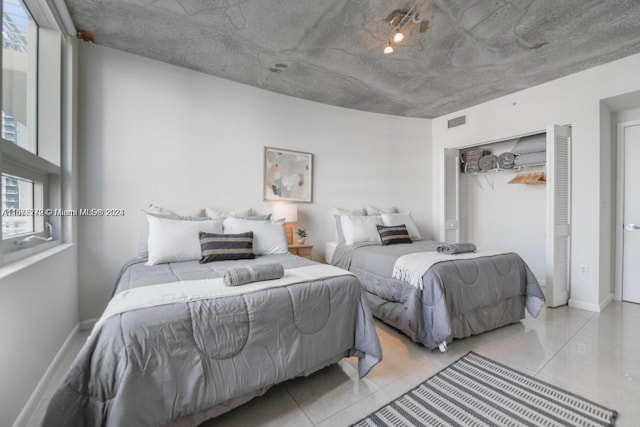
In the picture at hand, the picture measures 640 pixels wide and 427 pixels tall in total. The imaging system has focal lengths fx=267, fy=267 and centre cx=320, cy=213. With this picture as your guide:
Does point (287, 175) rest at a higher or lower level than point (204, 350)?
higher

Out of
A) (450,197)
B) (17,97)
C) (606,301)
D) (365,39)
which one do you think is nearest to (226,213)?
(17,97)

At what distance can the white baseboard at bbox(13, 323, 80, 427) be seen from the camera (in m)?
1.34

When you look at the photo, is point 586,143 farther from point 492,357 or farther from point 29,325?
point 29,325

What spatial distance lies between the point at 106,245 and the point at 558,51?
477 centimetres

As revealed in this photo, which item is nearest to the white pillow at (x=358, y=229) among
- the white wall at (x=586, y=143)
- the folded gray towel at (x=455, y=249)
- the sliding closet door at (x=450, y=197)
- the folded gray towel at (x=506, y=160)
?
Answer: the folded gray towel at (x=455, y=249)

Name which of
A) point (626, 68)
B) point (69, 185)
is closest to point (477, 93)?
point (626, 68)

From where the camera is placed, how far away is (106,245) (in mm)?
2568

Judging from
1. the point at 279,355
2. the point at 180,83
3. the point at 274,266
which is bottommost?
the point at 279,355

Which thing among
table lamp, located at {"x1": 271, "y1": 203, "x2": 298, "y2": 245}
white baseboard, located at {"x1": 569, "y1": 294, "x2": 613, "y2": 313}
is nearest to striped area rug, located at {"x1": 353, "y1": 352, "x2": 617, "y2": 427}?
white baseboard, located at {"x1": 569, "y1": 294, "x2": 613, "y2": 313}

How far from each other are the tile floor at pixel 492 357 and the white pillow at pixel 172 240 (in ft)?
3.06

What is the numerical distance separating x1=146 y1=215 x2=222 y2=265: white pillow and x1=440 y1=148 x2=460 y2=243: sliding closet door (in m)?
3.49

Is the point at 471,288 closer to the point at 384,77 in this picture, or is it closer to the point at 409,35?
the point at 409,35

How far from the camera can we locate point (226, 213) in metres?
3.03

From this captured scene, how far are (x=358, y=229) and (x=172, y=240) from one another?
2073 mm
